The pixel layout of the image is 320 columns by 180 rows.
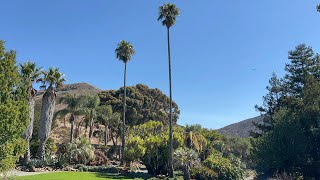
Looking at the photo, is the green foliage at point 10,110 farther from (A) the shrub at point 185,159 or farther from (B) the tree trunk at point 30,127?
(A) the shrub at point 185,159

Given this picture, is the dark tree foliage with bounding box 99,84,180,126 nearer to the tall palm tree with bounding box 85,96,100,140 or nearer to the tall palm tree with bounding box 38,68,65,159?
the tall palm tree with bounding box 85,96,100,140

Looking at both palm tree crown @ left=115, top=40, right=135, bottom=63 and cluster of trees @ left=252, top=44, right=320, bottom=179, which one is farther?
palm tree crown @ left=115, top=40, right=135, bottom=63

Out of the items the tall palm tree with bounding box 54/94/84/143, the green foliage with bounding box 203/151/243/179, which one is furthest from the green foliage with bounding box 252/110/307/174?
the tall palm tree with bounding box 54/94/84/143

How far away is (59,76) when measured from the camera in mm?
42062

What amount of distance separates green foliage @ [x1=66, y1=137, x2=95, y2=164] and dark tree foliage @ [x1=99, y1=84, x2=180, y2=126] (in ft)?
85.8

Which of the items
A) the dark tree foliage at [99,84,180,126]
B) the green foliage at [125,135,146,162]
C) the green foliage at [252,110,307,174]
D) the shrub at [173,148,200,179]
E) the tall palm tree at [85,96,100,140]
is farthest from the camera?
the dark tree foliage at [99,84,180,126]

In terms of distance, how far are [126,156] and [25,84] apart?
62.8ft

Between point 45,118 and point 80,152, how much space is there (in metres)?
6.19

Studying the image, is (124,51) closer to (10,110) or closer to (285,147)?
(285,147)

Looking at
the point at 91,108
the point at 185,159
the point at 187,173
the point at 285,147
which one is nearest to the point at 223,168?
the point at 187,173

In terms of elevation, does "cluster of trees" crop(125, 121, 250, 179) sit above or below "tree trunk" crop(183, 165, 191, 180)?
above

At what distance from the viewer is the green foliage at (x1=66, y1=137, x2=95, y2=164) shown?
42469 mm

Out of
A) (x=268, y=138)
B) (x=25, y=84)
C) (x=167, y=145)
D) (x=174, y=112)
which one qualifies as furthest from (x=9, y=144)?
(x=174, y=112)

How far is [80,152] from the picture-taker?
1694 inches
